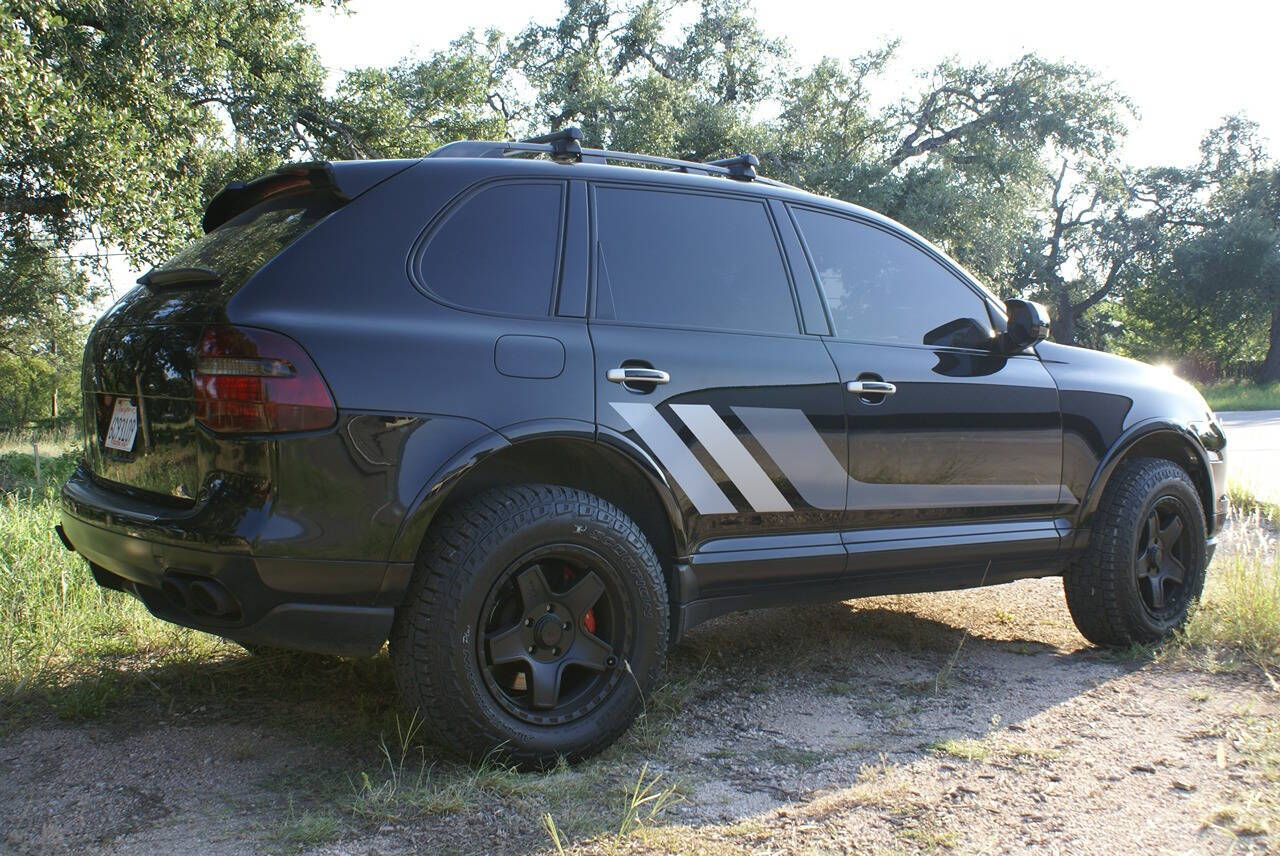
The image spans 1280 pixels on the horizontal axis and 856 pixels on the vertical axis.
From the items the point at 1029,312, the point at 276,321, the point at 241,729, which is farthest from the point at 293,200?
the point at 1029,312

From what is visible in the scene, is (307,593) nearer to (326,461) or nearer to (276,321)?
(326,461)

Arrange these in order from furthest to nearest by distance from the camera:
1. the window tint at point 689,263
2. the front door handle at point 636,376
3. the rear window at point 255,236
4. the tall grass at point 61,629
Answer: the tall grass at point 61,629, the window tint at point 689,263, the front door handle at point 636,376, the rear window at point 255,236

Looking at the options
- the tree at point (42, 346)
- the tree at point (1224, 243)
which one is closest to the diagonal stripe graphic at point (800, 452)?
the tree at point (42, 346)

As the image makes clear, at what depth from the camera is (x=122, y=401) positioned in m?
3.03

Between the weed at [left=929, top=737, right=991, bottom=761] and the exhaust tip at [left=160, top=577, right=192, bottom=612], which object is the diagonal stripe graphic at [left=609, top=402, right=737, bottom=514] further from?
the exhaust tip at [left=160, top=577, right=192, bottom=612]

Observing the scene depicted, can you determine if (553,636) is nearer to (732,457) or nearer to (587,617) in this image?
(587,617)

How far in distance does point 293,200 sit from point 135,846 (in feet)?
5.93

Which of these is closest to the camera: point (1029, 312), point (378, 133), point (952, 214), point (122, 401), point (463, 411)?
point (463, 411)

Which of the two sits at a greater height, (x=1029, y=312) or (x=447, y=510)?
(x=1029, y=312)

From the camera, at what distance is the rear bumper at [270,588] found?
264cm

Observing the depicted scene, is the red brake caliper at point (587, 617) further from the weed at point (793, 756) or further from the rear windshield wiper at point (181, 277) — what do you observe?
the rear windshield wiper at point (181, 277)

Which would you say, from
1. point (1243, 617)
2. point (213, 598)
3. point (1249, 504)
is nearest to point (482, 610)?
point (213, 598)

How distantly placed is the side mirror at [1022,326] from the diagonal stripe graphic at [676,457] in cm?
156

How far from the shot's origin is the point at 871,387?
12.0ft
